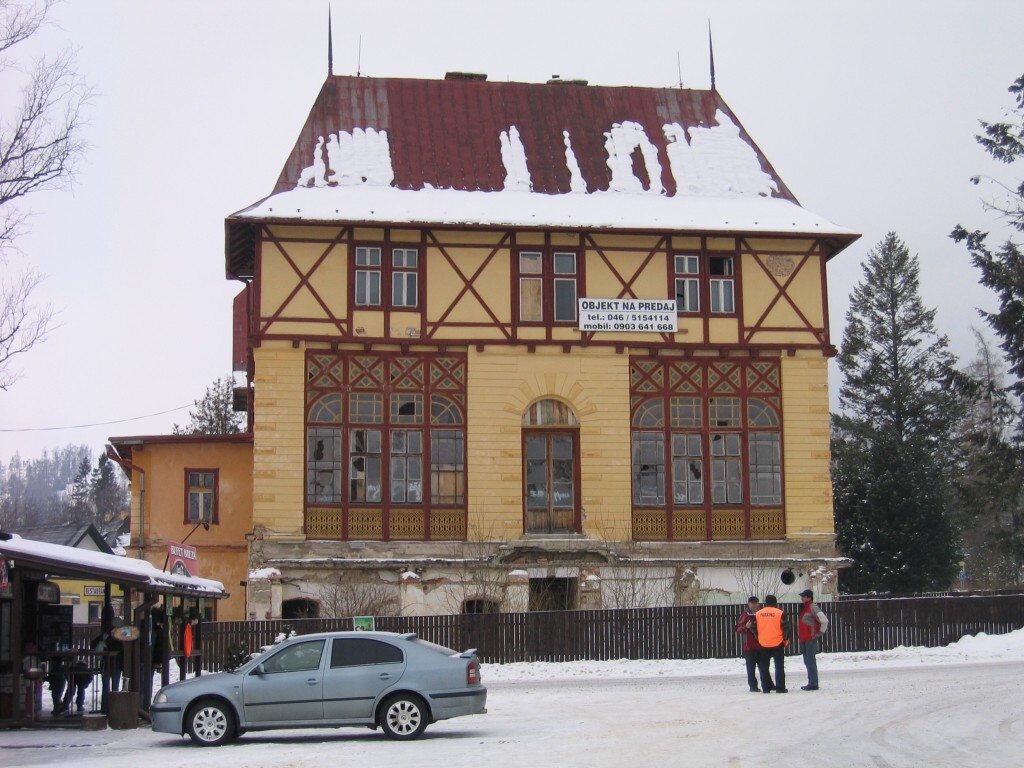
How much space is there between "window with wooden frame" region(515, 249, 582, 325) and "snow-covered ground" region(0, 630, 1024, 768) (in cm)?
1328

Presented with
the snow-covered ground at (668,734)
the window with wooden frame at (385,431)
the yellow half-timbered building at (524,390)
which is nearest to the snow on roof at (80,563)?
the snow-covered ground at (668,734)

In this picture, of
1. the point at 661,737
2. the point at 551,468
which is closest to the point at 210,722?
the point at 661,737

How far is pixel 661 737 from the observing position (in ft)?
55.8

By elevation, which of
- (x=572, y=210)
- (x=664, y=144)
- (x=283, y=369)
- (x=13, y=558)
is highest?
(x=664, y=144)

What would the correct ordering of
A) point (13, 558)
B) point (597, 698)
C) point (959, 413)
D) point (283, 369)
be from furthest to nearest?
point (959, 413)
point (283, 369)
point (597, 698)
point (13, 558)

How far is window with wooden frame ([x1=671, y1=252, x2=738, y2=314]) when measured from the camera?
3794 centimetres

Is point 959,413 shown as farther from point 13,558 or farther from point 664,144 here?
point 13,558

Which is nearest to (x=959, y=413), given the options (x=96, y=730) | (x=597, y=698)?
(x=597, y=698)

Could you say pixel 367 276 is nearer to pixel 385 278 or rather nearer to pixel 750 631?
pixel 385 278

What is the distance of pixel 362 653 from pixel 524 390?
19.0 metres

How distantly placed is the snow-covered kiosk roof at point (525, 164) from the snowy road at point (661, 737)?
16498 millimetres

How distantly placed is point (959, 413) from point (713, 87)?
22.3 metres

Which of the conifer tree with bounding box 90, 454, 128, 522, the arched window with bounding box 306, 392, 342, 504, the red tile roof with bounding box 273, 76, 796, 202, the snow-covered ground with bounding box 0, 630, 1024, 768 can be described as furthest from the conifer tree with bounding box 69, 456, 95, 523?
the snow-covered ground with bounding box 0, 630, 1024, 768

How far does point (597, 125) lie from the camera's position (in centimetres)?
4119
